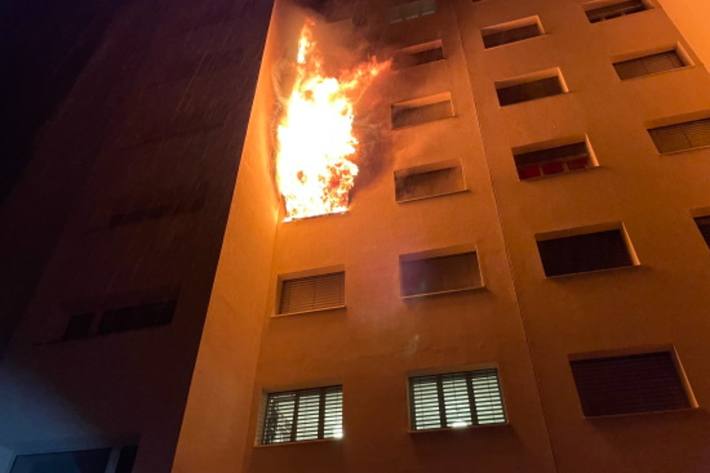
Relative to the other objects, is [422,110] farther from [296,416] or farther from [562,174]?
[296,416]

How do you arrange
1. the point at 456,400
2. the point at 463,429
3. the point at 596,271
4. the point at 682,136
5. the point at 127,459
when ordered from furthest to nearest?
the point at 682,136 < the point at 596,271 < the point at 456,400 < the point at 463,429 < the point at 127,459

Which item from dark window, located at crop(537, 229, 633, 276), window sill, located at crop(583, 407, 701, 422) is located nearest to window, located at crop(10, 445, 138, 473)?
window sill, located at crop(583, 407, 701, 422)

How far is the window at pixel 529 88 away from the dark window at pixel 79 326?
10.5 m

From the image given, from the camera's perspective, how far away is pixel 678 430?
664 centimetres

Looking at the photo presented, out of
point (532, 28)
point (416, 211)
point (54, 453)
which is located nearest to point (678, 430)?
point (416, 211)

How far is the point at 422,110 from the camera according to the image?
509 inches

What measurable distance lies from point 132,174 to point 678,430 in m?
11.2

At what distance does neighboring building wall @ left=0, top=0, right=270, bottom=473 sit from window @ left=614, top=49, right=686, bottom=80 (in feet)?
29.7

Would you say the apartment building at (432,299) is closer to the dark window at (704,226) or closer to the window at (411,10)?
the dark window at (704,226)

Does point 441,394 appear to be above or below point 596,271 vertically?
below

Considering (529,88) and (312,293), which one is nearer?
(312,293)

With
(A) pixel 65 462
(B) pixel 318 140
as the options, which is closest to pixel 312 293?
(B) pixel 318 140

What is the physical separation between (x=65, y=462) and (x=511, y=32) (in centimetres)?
1484

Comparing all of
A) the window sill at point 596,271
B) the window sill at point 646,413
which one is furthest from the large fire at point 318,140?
the window sill at point 646,413
